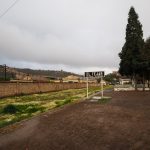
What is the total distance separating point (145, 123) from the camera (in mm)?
11156

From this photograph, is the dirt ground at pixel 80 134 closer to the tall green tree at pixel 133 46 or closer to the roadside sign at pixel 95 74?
the roadside sign at pixel 95 74

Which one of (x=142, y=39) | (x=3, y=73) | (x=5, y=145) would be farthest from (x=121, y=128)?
(x=142, y=39)

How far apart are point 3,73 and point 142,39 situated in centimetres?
2294

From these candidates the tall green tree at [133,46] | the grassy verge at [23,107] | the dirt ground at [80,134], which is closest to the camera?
the dirt ground at [80,134]

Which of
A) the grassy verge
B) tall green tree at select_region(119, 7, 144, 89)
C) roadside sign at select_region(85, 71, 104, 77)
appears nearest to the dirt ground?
the grassy verge

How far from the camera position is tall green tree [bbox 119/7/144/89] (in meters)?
43.7

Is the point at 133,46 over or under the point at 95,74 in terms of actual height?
over

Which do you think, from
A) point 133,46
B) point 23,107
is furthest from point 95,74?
point 133,46

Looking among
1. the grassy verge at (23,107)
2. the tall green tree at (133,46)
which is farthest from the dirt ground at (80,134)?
the tall green tree at (133,46)

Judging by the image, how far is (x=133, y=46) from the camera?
44.3 meters

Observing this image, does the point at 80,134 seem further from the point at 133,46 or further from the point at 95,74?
the point at 133,46

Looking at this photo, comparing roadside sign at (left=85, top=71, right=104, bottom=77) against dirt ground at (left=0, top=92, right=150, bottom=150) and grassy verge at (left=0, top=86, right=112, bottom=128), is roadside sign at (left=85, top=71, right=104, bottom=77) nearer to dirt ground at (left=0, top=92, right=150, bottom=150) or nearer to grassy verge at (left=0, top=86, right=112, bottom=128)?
grassy verge at (left=0, top=86, right=112, bottom=128)

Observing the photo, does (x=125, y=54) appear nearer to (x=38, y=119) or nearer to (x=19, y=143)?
(x=38, y=119)

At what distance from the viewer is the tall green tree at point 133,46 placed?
143ft
